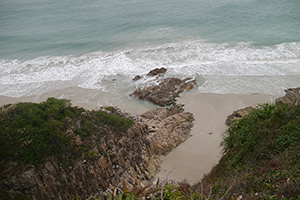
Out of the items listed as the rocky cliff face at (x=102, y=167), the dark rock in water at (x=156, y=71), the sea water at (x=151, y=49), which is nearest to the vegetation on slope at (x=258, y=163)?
the rocky cliff face at (x=102, y=167)

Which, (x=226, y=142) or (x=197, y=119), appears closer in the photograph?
(x=226, y=142)

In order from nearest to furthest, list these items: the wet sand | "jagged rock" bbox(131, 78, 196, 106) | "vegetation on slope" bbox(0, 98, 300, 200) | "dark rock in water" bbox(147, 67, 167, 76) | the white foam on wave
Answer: "vegetation on slope" bbox(0, 98, 300, 200) → the wet sand → "jagged rock" bbox(131, 78, 196, 106) → the white foam on wave → "dark rock in water" bbox(147, 67, 167, 76)

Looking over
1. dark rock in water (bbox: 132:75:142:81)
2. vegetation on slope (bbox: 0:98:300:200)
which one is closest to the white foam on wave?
dark rock in water (bbox: 132:75:142:81)

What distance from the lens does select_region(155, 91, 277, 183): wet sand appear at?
30.8 feet

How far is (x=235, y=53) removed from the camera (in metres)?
21.9

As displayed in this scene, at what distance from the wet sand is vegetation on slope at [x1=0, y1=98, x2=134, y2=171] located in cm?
335

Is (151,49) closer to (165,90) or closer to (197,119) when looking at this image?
(165,90)

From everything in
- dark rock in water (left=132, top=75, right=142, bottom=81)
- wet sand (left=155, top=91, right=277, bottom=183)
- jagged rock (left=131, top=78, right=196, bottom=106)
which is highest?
dark rock in water (left=132, top=75, right=142, bottom=81)

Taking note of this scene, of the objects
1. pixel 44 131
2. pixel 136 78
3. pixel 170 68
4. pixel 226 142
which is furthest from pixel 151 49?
pixel 44 131

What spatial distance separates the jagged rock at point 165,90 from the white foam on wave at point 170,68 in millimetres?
1247

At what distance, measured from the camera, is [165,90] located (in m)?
15.8

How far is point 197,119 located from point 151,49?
1450 centimetres

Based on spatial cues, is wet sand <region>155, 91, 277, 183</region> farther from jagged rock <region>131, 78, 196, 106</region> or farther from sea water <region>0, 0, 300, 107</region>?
sea water <region>0, 0, 300, 107</region>

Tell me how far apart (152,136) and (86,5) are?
50670mm
